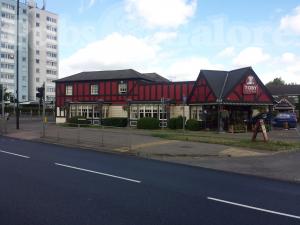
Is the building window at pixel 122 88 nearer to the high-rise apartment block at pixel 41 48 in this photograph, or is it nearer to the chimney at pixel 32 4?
the high-rise apartment block at pixel 41 48

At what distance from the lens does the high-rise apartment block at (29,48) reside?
347 ft

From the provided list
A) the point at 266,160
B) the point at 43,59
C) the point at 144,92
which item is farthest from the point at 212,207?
the point at 43,59

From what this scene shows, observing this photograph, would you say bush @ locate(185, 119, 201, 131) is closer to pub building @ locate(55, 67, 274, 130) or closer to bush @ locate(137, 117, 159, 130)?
pub building @ locate(55, 67, 274, 130)

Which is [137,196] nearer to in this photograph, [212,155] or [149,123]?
[212,155]

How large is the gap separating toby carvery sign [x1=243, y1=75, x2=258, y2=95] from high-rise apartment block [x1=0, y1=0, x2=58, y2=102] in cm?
7882

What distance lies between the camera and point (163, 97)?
40.6m

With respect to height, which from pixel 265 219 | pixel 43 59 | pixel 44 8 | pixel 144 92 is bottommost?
pixel 265 219

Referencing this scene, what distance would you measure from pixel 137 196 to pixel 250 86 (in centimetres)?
2776

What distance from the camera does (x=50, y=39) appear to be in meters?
118

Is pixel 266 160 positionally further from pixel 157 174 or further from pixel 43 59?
pixel 43 59

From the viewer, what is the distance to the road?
683 cm

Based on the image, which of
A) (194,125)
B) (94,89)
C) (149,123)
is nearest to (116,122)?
(149,123)

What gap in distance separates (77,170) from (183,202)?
16.5 feet

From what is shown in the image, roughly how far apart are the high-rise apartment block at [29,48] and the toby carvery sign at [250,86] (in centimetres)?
7882
